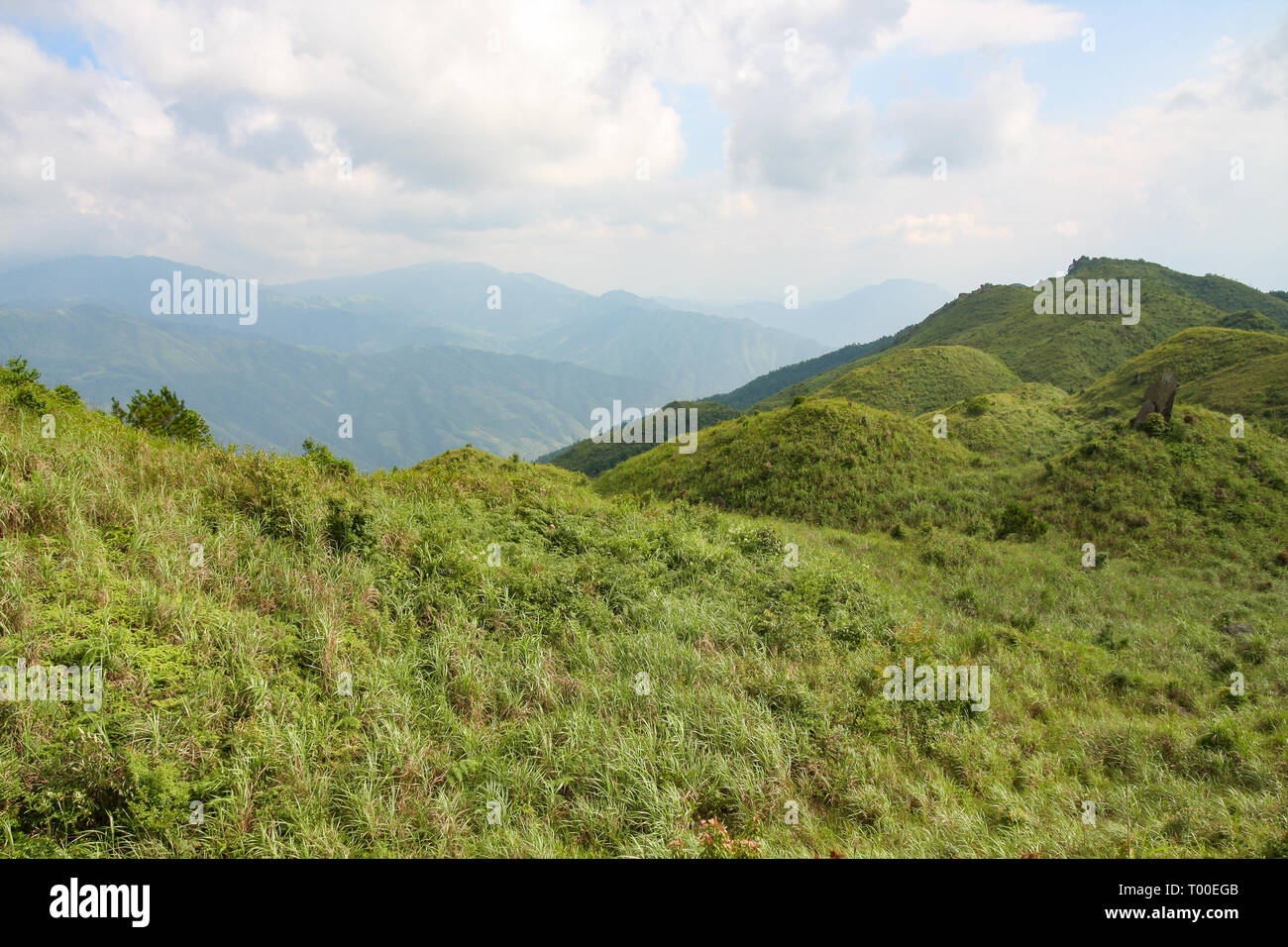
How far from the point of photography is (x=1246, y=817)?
610cm

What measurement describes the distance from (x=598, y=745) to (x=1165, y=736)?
28.2ft

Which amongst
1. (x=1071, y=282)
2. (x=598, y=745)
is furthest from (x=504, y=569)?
(x=1071, y=282)

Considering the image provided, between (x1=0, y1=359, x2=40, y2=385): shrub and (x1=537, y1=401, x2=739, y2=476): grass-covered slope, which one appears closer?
(x1=0, y1=359, x2=40, y2=385): shrub

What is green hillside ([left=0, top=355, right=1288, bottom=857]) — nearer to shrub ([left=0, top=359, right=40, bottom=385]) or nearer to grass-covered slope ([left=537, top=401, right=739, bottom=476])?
shrub ([left=0, top=359, right=40, bottom=385])

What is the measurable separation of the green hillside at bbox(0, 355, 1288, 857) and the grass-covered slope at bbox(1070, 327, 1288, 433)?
29.5 meters

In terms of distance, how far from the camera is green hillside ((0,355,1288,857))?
5129 mm

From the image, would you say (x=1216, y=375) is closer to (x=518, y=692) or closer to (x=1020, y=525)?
(x=1020, y=525)

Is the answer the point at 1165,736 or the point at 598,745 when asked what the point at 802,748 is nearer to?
the point at 598,745

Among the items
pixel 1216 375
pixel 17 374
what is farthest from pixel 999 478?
pixel 17 374

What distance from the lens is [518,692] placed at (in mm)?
7410

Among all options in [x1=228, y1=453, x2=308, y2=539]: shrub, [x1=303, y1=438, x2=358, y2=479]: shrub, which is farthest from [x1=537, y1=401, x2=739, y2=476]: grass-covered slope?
[x1=228, y1=453, x2=308, y2=539]: shrub

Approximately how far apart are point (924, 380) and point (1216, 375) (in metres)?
24.8

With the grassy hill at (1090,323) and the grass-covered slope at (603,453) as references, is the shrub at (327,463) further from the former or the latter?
the grassy hill at (1090,323)

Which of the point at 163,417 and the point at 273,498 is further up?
the point at 163,417
